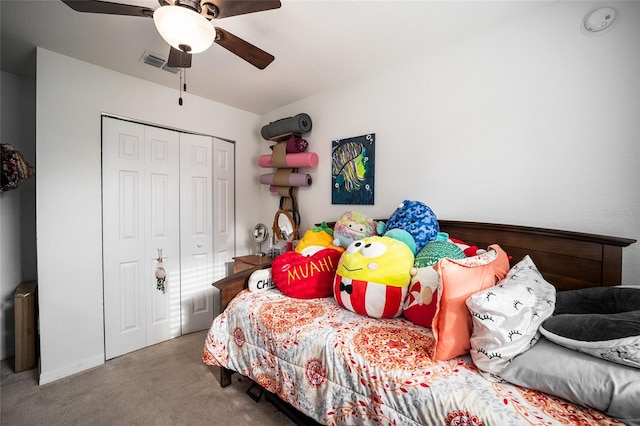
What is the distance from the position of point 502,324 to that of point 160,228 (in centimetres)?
282

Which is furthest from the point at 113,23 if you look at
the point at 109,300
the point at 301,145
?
the point at 109,300

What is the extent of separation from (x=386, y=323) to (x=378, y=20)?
1.83m

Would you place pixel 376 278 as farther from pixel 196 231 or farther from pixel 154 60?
pixel 154 60

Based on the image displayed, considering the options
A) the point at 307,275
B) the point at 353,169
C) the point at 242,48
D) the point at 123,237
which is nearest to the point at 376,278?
the point at 307,275

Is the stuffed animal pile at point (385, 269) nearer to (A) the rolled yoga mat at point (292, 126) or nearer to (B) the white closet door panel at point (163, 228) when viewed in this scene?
(A) the rolled yoga mat at point (292, 126)

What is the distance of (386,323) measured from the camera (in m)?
1.41

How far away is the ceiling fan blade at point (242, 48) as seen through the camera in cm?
141

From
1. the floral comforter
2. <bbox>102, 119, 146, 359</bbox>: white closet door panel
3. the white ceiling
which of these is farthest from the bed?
the white ceiling

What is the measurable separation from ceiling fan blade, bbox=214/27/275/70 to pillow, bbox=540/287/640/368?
187 cm

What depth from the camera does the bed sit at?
87 centimetres

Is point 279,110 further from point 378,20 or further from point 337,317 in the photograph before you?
point 337,317

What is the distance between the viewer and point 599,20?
4.54 ft

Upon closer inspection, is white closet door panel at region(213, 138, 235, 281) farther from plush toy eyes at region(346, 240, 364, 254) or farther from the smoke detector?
the smoke detector

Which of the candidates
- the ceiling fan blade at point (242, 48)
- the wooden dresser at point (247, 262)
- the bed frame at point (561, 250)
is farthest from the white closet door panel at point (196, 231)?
the bed frame at point (561, 250)
